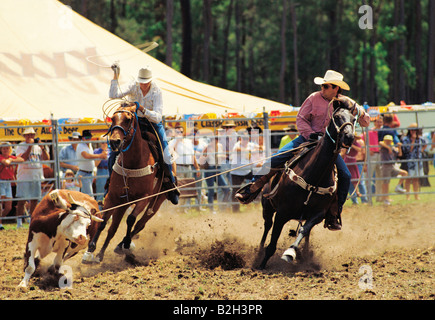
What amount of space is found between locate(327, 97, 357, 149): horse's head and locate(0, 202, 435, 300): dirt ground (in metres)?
1.49

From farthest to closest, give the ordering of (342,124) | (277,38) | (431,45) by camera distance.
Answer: (277,38), (431,45), (342,124)

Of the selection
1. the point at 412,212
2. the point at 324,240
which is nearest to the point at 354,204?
the point at 412,212

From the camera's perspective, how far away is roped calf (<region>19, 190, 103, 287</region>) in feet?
20.6

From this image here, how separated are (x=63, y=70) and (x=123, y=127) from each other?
8940 mm

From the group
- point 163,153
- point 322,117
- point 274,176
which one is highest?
point 322,117

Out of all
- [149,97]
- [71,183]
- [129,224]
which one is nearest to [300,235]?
[129,224]

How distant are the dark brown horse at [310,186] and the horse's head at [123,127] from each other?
1.93m

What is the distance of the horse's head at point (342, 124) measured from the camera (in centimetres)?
671

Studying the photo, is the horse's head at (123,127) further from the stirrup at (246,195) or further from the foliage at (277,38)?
the foliage at (277,38)

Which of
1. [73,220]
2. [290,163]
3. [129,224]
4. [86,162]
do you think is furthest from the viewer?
[86,162]

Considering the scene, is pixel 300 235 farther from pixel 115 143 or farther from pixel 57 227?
pixel 57 227

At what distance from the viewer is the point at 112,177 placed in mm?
8141

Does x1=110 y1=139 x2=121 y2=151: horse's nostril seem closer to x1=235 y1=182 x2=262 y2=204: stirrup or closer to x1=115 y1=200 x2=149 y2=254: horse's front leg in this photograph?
x1=115 y1=200 x2=149 y2=254: horse's front leg

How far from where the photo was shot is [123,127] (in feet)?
24.7
